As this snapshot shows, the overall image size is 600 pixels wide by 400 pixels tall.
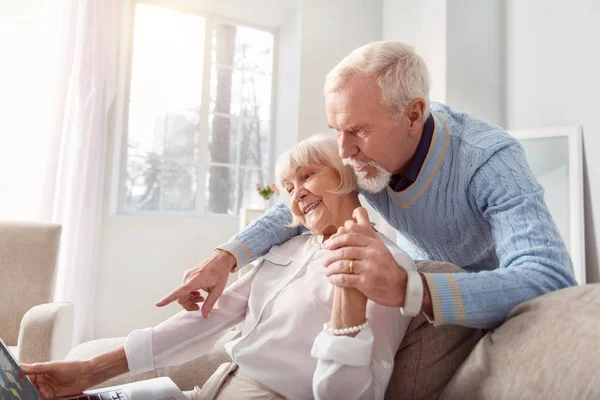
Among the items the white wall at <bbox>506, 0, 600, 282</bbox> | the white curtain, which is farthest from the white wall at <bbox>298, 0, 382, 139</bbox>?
the white curtain

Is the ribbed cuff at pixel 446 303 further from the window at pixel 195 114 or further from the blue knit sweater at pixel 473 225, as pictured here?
the window at pixel 195 114

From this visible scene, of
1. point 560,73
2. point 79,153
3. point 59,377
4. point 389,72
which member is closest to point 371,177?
point 389,72

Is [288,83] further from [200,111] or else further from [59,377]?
[59,377]

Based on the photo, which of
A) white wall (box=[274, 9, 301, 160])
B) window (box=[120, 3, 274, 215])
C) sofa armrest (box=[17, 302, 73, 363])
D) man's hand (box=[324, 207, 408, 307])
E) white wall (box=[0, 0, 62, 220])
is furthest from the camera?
white wall (box=[274, 9, 301, 160])

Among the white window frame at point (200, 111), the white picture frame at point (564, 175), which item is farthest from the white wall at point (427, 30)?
the white window frame at point (200, 111)

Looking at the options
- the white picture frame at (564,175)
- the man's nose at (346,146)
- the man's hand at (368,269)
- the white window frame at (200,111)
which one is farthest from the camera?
the white window frame at (200,111)

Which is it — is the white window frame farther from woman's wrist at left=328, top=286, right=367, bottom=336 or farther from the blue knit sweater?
woman's wrist at left=328, top=286, right=367, bottom=336

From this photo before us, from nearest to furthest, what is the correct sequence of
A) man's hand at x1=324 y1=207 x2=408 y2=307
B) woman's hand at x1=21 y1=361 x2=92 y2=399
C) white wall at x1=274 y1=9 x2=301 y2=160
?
man's hand at x1=324 y1=207 x2=408 y2=307, woman's hand at x1=21 y1=361 x2=92 y2=399, white wall at x1=274 y1=9 x2=301 y2=160

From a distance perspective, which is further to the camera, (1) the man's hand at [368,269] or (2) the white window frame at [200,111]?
(2) the white window frame at [200,111]

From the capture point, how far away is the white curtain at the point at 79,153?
320cm

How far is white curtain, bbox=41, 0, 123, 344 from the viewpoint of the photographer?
10.5 feet

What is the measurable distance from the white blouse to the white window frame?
8.72ft

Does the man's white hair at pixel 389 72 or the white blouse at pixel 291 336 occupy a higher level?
the man's white hair at pixel 389 72

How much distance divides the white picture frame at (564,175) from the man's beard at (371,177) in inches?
81.0
